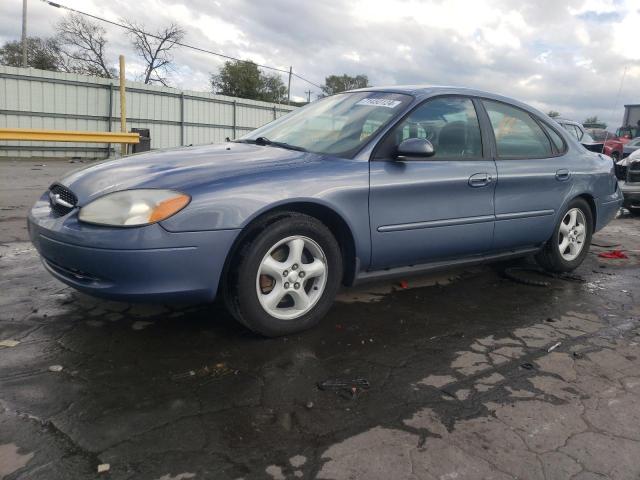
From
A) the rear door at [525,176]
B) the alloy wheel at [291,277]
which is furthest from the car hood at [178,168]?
the rear door at [525,176]

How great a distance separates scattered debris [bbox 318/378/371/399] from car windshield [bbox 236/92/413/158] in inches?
55.2

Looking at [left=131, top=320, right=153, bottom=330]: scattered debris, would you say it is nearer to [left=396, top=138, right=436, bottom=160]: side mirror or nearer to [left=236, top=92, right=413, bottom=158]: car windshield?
[left=236, top=92, right=413, bottom=158]: car windshield

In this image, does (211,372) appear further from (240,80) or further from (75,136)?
(240,80)

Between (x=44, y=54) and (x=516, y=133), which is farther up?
(x=44, y=54)

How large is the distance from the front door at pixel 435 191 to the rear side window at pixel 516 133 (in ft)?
0.70

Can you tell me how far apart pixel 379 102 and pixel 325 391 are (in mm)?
2115

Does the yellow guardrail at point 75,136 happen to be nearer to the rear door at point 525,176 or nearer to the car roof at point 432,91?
the car roof at point 432,91

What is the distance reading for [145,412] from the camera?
7.51 feet

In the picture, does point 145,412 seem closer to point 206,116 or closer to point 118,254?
point 118,254

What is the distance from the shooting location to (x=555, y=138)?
4.68 metres

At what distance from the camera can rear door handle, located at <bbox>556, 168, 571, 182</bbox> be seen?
177 inches

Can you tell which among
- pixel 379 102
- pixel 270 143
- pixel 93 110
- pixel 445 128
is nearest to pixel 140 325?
pixel 270 143

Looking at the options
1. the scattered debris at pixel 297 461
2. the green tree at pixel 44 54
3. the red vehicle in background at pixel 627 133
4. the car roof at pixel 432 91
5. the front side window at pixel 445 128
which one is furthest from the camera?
the green tree at pixel 44 54

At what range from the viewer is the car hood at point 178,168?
9.49 ft
